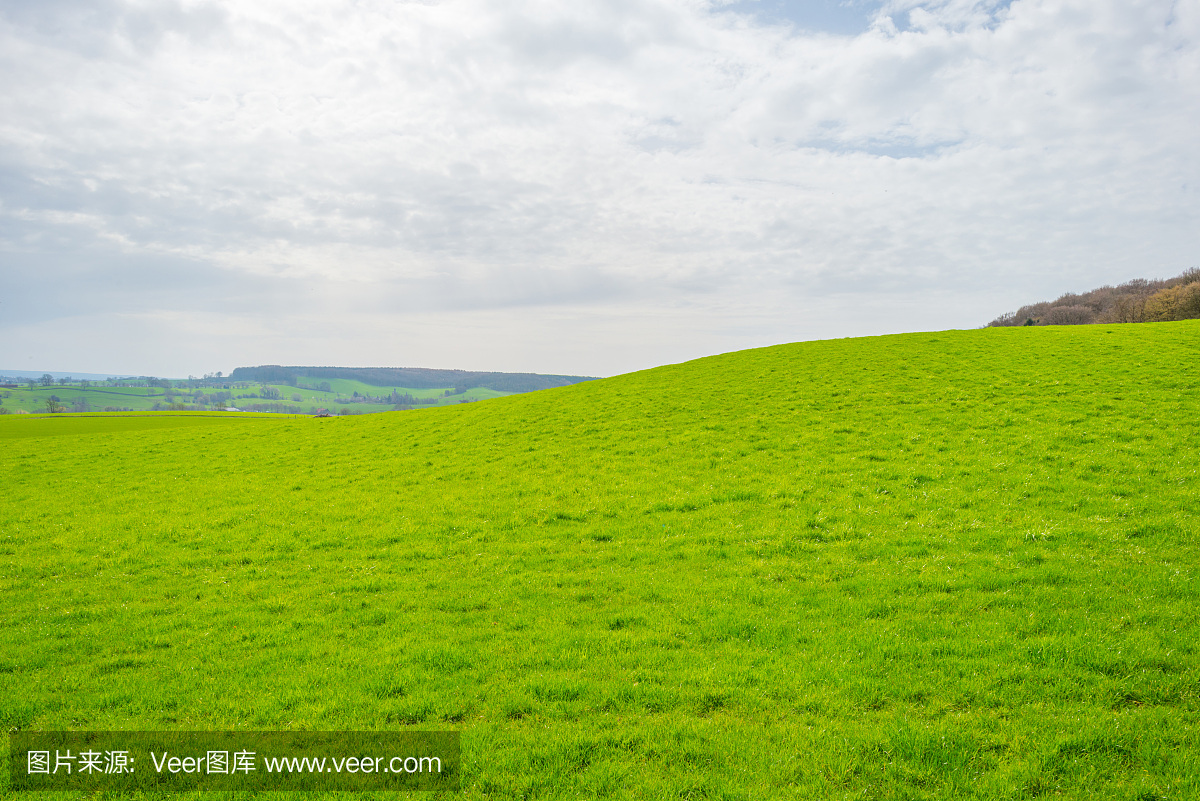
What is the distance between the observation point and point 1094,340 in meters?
42.8

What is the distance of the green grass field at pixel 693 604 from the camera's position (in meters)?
7.29

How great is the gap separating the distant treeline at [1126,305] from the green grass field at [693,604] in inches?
Result: 3052

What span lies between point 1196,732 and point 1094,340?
155 ft

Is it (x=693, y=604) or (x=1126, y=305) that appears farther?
(x=1126, y=305)

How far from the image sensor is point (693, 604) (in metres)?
12.1

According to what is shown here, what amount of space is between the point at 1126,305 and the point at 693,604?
5543 inches

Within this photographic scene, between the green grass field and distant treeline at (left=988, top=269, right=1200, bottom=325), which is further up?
distant treeline at (left=988, top=269, right=1200, bottom=325)

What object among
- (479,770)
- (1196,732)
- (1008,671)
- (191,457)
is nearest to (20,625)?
(479,770)

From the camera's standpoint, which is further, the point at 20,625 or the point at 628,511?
the point at 628,511

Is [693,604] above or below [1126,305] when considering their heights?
below

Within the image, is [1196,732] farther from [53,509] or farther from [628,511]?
[53,509]

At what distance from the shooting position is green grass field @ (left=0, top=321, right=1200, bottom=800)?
23.9 ft

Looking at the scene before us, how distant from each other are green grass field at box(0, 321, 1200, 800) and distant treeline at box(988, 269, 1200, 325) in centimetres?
7752

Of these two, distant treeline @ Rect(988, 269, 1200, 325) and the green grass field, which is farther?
distant treeline @ Rect(988, 269, 1200, 325)
